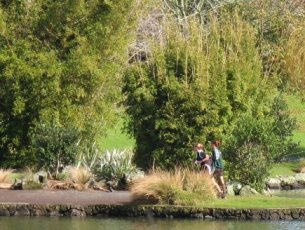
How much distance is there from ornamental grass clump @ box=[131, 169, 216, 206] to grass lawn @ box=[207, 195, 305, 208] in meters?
0.39

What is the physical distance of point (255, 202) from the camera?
86.3 ft

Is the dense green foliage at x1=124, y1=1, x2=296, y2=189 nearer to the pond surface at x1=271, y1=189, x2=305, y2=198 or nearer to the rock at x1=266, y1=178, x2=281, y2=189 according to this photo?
the pond surface at x1=271, y1=189, x2=305, y2=198

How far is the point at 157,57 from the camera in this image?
31.9 m

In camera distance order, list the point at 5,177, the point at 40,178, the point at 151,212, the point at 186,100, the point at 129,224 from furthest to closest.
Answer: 1. the point at 186,100
2. the point at 5,177
3. the point at 40,178
4. the point at 151,212
5. the point at 129,224

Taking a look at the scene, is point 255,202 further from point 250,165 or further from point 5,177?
point 5,177

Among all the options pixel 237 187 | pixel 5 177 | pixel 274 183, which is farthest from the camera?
pixel 274 183

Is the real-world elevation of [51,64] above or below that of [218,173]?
above

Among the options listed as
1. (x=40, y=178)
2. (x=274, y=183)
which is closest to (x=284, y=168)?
(x=274, y=183)

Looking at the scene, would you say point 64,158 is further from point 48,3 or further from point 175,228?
point 175,228

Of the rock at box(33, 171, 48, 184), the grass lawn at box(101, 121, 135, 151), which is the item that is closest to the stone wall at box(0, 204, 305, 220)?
the rock at box(33, 171, 48, 184)

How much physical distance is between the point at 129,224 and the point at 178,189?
2515mm

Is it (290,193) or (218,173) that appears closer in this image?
(218,173)

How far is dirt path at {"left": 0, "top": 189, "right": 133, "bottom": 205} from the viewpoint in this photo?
87.2 feet

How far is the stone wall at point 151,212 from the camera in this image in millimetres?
24594
